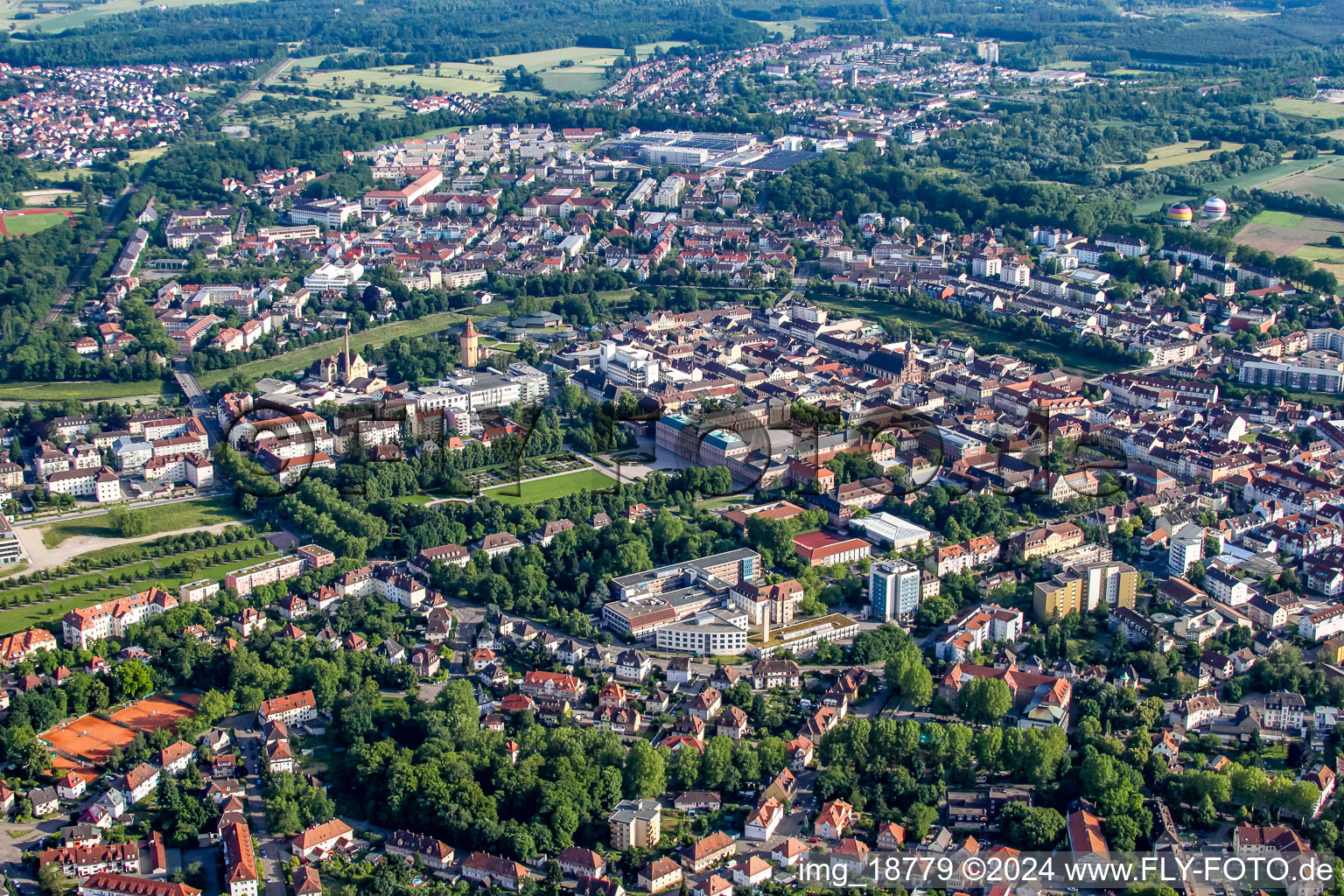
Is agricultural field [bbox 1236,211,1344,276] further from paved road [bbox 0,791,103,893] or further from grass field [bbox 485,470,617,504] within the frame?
paved road [bbox 0,791,103,893]

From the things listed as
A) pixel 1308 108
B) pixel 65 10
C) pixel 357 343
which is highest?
pixel 65 10

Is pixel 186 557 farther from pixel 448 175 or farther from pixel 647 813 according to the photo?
pixel 448 175

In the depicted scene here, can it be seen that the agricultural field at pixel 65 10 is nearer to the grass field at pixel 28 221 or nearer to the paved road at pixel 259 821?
the grass field at pixel 28 221

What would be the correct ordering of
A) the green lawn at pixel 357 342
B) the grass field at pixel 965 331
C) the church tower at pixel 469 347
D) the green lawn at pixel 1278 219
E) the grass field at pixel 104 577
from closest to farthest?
the grass field at pixel 104 577 < the church tower at pixel 469 347 < the green lawn at pixel 357 342 < the grass field at pixel 965 331 < the green lawn at pixel 1278 219

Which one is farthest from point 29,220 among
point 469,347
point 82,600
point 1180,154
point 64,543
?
point 1180,154

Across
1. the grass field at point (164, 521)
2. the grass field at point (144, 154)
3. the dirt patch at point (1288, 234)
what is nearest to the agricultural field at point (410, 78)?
the grass field at point (144, 154)

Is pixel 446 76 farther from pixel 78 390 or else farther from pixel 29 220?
pixel 78 390
